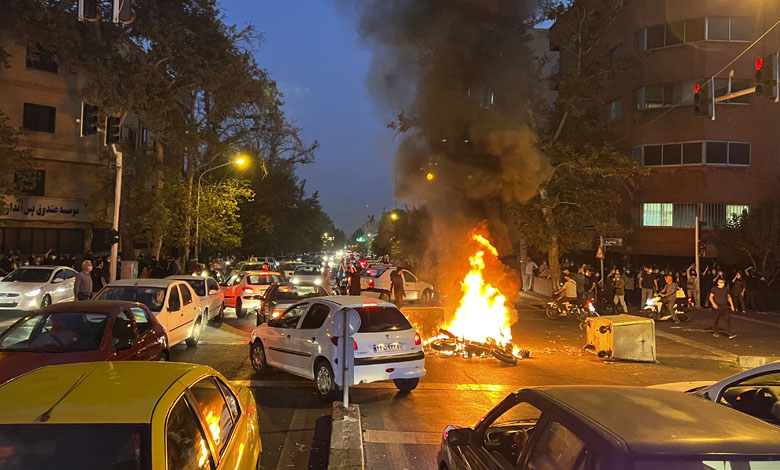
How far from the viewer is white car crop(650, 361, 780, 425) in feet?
16.5

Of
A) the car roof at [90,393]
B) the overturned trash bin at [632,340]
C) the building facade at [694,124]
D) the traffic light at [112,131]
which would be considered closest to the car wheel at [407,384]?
the overturned trash bin at [632,340]

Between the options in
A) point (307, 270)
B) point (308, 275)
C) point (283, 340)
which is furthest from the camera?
point (307, 270)

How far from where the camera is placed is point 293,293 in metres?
14.2

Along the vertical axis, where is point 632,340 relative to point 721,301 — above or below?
below

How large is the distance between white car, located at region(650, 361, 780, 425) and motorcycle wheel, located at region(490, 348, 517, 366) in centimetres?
552

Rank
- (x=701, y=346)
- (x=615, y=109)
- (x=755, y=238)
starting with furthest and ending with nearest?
(x=615, y=109), (x=755, y=238), (x=701, y=346)

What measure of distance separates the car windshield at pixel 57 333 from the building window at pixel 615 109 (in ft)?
101

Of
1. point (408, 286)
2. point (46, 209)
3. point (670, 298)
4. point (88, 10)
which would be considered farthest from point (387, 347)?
point (46, 209)

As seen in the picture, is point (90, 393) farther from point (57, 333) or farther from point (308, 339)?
point (308, 339)

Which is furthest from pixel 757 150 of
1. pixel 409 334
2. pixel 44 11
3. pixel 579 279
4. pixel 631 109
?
pixel 44 11

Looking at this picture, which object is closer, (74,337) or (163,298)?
(74,337)

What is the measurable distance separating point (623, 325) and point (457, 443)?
9021 millimetres

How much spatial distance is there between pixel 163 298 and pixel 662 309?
16.0 metres

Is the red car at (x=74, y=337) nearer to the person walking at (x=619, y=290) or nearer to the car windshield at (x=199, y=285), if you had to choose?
the car windshield at (x=199, y=285)
